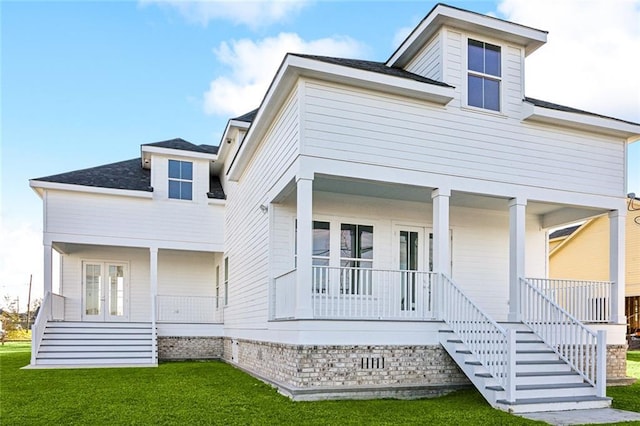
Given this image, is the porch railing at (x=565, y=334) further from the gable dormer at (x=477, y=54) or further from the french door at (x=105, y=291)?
the french door at (x=105, y=291)

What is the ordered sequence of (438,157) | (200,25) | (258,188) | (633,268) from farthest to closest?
(633,268) < (200,25) < (258,188) < (438,157)

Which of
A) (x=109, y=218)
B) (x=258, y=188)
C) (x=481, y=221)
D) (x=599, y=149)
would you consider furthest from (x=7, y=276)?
(x=599, y=149)

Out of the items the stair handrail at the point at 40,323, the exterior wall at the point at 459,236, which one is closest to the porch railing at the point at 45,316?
the stair handrail at the point at 40,323

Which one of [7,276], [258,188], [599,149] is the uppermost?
[599,149]

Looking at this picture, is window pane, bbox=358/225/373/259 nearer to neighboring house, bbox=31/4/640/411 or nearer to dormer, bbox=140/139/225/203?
neighboring house, bbox=31/4/640/411

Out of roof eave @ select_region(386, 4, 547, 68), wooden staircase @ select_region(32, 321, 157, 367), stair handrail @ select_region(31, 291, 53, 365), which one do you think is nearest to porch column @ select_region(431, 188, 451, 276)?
roof eave @ select_region(386, 4, 547, 68)

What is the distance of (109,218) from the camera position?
15367 millimetres

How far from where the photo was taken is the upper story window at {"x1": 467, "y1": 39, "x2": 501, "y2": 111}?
9695 millimetres

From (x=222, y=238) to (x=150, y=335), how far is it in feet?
11.8

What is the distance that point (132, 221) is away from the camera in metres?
15.5

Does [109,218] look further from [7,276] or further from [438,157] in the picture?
[7,276]

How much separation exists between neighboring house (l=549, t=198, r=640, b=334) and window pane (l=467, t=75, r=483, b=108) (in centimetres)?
1456

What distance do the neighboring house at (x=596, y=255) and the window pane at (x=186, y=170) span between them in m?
15.6

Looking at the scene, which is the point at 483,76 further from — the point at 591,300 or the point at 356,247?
the point at 591,300
